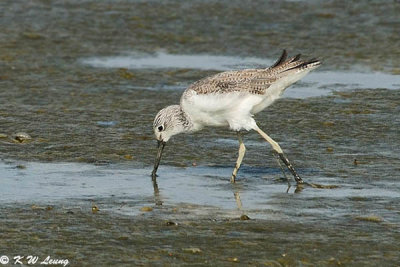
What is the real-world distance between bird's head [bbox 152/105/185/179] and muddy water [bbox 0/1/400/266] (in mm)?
292

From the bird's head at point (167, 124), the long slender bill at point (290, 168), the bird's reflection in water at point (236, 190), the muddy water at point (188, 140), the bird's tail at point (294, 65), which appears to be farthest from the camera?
the bird's head at point (167, 124)

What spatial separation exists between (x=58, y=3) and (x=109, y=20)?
1612 mm

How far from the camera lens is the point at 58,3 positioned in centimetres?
1977

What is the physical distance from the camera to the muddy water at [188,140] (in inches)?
326

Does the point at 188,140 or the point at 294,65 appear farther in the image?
the point at 188,140

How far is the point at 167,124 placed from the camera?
36.2 feet

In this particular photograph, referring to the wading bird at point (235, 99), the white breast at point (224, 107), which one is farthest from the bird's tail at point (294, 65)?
the white breast at point (224, 107)

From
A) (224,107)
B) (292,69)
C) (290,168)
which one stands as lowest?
(290,168)

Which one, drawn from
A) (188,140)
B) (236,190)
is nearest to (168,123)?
(188,140)

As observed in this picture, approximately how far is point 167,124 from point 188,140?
1.12 meters

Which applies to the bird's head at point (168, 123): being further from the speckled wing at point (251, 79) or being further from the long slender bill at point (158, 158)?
the speckled wing at point (251, 79)

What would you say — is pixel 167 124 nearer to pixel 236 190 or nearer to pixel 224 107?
pixel 224 107

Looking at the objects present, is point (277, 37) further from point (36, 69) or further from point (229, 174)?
point (229, 174)

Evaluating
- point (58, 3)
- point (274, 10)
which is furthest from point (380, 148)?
point (58, 3)
